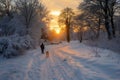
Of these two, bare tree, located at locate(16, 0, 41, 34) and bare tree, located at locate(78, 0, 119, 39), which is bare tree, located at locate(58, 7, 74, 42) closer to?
bare tree, located at locate(16, 0, 41, 34)

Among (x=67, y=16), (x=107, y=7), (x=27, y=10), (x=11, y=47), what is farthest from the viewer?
(x=67, y=16)


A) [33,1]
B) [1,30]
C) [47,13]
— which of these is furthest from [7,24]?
[47,13]

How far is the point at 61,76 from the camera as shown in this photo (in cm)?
1104

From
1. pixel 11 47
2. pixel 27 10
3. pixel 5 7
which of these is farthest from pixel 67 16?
pixel 11 47

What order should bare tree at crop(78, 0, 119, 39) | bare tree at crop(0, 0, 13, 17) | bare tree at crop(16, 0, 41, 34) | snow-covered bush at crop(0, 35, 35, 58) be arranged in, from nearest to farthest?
1. snow-covered bush at crop(0, 35, 35, 58)
2. bare tree at crop(78, 0, 119, 39)
3. bare tree at crop(16, 0, 41, 34)
4. bare tree at crop(0, 0, 13, 17)

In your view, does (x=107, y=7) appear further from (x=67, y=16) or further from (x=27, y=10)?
(x=67, y=16)

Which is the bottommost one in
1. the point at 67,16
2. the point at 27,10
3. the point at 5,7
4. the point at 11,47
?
the point at 11,47

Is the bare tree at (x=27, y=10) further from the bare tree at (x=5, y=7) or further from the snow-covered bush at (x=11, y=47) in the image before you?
the snow-covered bush at (x=11, y=47)

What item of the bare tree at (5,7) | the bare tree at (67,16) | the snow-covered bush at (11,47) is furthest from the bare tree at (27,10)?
the bare tree at (67,16)

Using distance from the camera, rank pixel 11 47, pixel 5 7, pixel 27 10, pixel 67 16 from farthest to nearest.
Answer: pixel 67 16, pixel 5 7, pixel 27 10, pixel 11 47

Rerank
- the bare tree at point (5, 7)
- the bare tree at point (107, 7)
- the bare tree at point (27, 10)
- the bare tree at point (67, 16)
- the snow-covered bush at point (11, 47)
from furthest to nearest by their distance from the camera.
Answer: the bare tree at point (67, 16) < the bare tree at point (5, 7) < the bare tree at point (27, 10) < the bare tree at point (107, 7) < the snow-covered bush at point (11, 47)

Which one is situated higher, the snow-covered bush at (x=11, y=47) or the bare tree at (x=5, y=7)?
the bare tree at (x=5, y=7)

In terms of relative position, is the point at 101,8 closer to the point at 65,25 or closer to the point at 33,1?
the point at 33,1

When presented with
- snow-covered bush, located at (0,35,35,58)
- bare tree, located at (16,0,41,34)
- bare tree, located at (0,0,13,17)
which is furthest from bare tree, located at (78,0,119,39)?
bare tree, located at (0,0,13,17)
